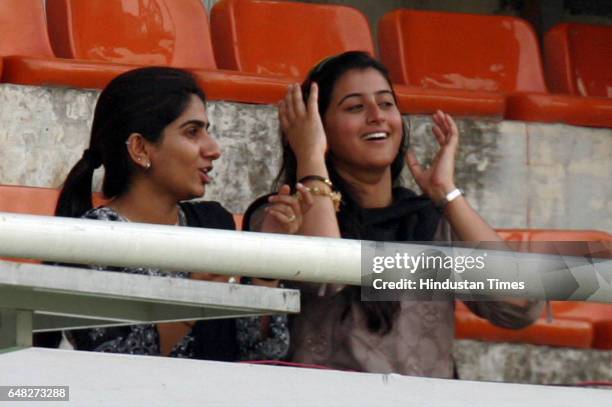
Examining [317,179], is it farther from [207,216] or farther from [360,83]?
[360,83]

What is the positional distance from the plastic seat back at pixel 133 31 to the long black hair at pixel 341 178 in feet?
5.32

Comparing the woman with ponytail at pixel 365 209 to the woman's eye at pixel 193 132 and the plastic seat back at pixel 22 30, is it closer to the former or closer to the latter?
the woman's eye at pixel 193 132

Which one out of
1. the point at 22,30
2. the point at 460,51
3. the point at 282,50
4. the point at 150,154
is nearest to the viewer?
the point at 150,154

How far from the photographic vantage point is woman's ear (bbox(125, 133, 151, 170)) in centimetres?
304

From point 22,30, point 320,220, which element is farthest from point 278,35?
point 320,220

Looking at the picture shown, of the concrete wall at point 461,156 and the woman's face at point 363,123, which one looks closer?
the woman's face at point 363,123

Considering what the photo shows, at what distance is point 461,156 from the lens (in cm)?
488

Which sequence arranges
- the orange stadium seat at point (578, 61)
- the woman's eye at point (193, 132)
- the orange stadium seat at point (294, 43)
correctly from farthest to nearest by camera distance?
the orange stadium seat at point (578, 61) → the orange stadium seat at point (294, 43) → the woman's eye at point (193, 132)

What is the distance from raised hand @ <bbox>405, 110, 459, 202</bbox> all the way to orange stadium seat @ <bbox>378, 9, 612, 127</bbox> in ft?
6.20

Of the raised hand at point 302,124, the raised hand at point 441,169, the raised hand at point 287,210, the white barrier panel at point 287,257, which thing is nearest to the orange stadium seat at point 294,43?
the raised hand at point 441,169

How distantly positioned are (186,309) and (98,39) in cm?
258

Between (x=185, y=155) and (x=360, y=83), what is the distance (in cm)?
37

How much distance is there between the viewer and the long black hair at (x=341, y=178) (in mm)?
2875

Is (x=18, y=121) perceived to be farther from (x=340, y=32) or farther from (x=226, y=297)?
(x=226, y=297)
